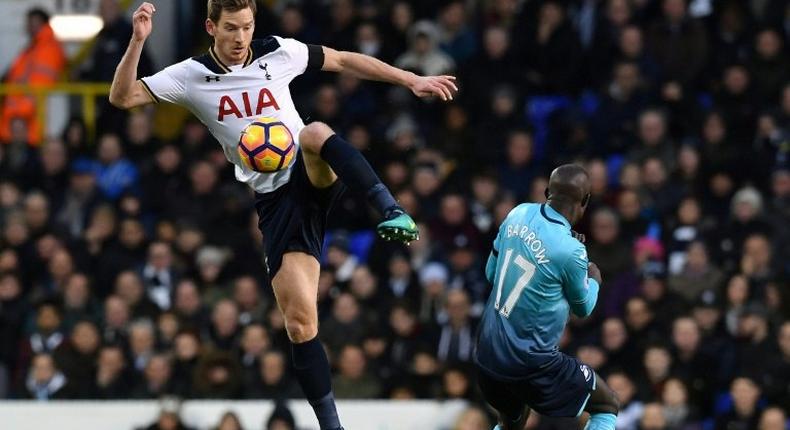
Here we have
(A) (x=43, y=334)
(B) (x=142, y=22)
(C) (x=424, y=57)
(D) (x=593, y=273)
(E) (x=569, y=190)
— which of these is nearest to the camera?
(B) (x=142, y=22)

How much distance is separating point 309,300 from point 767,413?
4604 mm

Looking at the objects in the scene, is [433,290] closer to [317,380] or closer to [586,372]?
[586,372]

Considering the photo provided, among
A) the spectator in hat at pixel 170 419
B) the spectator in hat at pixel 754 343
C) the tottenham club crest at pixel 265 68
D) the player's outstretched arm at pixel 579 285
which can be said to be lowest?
the spectator in hat at pixel 170 419

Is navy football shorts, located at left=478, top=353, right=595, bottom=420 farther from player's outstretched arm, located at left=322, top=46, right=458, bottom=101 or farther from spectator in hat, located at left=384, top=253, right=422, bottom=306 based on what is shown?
spectator in hat, located at left=384, top=253, right=422, bottom=306

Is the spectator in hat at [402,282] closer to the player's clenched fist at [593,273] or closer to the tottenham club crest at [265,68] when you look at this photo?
the player's clenched fist at [593,273]

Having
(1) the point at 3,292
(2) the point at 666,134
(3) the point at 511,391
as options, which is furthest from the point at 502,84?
(3) the point at 511,391

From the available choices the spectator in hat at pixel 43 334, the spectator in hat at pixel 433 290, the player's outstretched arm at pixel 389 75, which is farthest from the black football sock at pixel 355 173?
the spectator in hat at pixel 43 334

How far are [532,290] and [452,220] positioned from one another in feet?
18.5

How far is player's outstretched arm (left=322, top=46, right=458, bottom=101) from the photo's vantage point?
8898 millimetres

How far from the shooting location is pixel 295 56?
360 inches

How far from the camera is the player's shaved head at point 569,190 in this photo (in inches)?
363

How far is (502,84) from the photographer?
1622 centimetres

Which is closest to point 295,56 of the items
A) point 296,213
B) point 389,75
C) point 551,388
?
point 389,75

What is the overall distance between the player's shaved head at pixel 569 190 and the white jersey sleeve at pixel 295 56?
1412 millimetres
